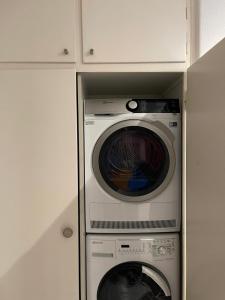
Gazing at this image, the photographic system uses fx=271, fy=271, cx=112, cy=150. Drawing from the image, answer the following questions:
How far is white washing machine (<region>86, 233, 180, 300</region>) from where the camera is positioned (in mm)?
1447

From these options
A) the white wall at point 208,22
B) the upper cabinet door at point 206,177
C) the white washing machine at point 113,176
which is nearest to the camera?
the upper cabinet door at point 206,177

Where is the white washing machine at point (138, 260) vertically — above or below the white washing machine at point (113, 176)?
below

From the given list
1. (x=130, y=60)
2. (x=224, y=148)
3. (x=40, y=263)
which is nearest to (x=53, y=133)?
(x=130, y=60)

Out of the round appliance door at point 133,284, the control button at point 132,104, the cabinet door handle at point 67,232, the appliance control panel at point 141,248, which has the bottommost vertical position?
the round appliance door at point 133,284

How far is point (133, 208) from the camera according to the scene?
1.45 m

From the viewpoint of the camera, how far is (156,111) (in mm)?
1472

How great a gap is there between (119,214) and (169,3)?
→ 1108mm

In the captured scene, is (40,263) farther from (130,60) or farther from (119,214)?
(130,60)

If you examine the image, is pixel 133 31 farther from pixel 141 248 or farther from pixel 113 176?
pixel 141 248

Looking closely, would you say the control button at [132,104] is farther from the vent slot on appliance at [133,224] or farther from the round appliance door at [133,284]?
the round appliance door at [133,284]

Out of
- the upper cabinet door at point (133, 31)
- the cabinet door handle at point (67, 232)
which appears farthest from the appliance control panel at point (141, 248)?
the upper cabinet door at point (133, 31)

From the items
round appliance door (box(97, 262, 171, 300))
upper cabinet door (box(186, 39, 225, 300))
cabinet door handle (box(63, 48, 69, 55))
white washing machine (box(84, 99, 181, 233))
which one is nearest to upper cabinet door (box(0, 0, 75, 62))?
cabinet door handle (box(63, 48, 69, 55))

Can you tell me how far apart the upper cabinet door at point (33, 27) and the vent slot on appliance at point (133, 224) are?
2.97ft

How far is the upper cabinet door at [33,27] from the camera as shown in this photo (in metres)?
1.33
